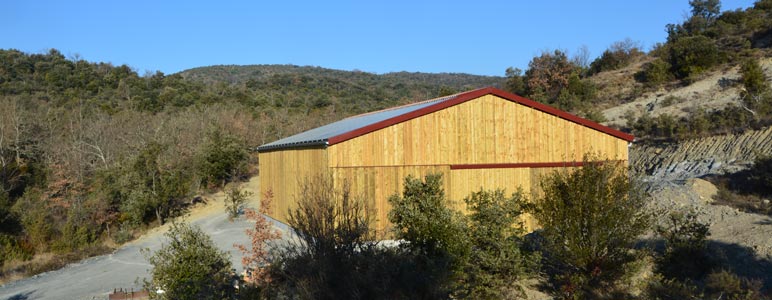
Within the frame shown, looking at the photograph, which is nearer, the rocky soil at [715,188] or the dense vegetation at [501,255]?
the dense vegetation at [501,255]

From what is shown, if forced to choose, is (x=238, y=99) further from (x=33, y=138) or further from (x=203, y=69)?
(x=203, y=69)

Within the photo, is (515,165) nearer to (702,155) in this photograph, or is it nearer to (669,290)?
(669,290)

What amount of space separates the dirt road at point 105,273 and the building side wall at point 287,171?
3.54 ft

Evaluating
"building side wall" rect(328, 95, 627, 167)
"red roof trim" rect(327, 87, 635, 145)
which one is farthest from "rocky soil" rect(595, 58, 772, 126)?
"building side wall" rect(328, 95, 627, 167)

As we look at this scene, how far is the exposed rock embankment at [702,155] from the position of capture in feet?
66.3

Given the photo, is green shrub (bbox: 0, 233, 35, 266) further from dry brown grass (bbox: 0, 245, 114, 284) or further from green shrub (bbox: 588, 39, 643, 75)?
green shrub (bbox: 588, 39, 643, 75)

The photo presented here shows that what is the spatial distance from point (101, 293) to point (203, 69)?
102 m

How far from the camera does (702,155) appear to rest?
23047 mm

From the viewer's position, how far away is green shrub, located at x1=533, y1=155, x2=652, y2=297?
9.70 m

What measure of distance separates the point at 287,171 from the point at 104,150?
60.9 feet

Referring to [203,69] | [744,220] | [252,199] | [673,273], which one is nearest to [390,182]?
[673,273]

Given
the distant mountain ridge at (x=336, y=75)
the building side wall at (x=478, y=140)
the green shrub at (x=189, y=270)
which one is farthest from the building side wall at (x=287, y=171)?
the distant mountain ridge at (x=336, y=75)

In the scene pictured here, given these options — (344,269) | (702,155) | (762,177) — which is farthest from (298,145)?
(702,155)

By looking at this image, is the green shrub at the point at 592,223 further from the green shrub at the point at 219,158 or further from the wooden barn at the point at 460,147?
the green shrub at the point at 219,158
